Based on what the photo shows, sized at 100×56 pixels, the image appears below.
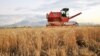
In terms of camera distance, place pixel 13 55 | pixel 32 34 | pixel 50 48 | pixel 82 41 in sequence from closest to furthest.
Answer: pixel 13 55 < pixel 50 48 < pixel 32 34 < pixel 82 41

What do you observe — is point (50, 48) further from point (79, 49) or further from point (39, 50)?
point (79, 49)

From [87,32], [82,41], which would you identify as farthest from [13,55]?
[87,32]

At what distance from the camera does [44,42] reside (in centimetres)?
679

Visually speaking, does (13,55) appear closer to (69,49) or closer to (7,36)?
(7,36)

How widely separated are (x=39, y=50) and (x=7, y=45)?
85 centimetres

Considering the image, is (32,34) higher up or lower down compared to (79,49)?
higher up

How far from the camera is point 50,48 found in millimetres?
6547

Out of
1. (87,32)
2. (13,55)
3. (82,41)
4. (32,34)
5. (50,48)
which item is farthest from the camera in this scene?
(87,32)

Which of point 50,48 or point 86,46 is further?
point 86,46

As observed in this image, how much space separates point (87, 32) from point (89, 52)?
1.84 m

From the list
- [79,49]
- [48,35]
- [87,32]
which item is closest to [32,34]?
[48,35]

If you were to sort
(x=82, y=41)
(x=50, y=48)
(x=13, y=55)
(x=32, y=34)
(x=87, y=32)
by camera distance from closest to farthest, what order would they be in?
(x=13, y=55), (x=50, y=48), (x=32, y=34), (x=82, y=41), (x=87, y=32)

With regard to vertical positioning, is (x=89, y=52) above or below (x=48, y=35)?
below

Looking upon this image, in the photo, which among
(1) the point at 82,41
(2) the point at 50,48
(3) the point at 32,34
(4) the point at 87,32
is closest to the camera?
(2) the point at 50,48
